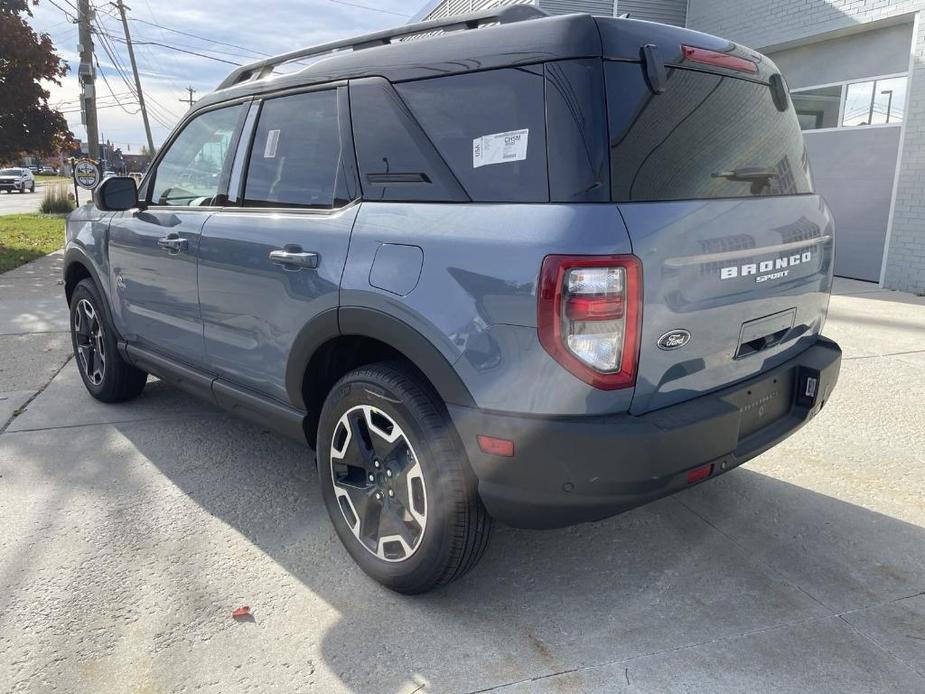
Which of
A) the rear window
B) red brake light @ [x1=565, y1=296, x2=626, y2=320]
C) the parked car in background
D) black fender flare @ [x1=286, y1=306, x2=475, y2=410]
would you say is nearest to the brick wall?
the rear window

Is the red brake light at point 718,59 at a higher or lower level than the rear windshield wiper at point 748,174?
higher

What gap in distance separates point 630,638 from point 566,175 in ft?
4.97

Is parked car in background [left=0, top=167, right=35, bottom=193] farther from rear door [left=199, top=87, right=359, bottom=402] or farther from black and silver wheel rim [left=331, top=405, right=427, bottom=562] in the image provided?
black and silver wheel rim [left=331, top=405, right=427, bottom=562]

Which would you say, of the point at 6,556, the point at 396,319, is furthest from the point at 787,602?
the point at 6,556

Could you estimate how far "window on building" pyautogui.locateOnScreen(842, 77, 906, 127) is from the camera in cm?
928

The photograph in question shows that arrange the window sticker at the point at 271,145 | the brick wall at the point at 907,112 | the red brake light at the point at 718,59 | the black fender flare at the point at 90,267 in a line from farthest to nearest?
the brick wall at the point at 907,112
the black fender flare at the point at 90,267
the window sticker at the point at 271,145
the red brake light at the point at 718,59

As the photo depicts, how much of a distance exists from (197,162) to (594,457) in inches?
107

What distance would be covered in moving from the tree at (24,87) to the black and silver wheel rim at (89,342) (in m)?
9.66

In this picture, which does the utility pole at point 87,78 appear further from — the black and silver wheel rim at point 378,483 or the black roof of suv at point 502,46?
the black and silver wheel rim at point 378,483

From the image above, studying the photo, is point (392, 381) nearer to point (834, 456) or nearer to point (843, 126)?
point (834, 456)

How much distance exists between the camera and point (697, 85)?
2.46m

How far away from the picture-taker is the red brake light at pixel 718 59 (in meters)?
2.45

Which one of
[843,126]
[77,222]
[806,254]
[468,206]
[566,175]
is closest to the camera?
[566,175]

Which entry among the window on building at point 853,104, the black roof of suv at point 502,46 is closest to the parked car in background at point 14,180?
the window on building at point 853,104
